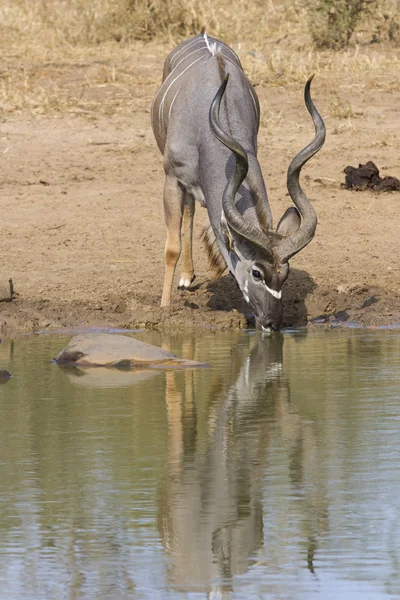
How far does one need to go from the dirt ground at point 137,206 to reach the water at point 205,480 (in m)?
1.44

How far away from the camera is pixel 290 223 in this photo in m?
7.64

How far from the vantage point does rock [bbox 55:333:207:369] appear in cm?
697

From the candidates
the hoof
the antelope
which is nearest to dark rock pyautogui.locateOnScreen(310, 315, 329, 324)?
the antelope

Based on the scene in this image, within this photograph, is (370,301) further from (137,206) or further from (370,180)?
(137,206)

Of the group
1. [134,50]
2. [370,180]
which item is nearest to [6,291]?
[370,180]

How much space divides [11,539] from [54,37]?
12.7m

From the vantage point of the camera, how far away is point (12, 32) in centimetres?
1659

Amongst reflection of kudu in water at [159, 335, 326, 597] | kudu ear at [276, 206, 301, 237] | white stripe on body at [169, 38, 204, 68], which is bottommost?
reflection of kudu in water at [159, 335, 326, 597]

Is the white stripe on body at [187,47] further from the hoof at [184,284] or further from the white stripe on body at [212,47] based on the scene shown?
the hoof at [184,284]

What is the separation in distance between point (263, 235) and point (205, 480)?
294 cm

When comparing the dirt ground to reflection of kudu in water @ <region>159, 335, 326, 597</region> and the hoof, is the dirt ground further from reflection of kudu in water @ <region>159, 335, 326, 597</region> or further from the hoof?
reflection of kudu in water @ <region>159, 335, 326, 597</region>

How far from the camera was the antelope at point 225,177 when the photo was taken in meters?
7.46

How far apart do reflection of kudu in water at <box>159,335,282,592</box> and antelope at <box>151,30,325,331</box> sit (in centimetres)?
71

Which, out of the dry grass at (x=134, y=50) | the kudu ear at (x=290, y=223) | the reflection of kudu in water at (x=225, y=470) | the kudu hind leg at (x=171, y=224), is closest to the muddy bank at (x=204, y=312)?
the kudu hind leg at (x=171, y=224)
